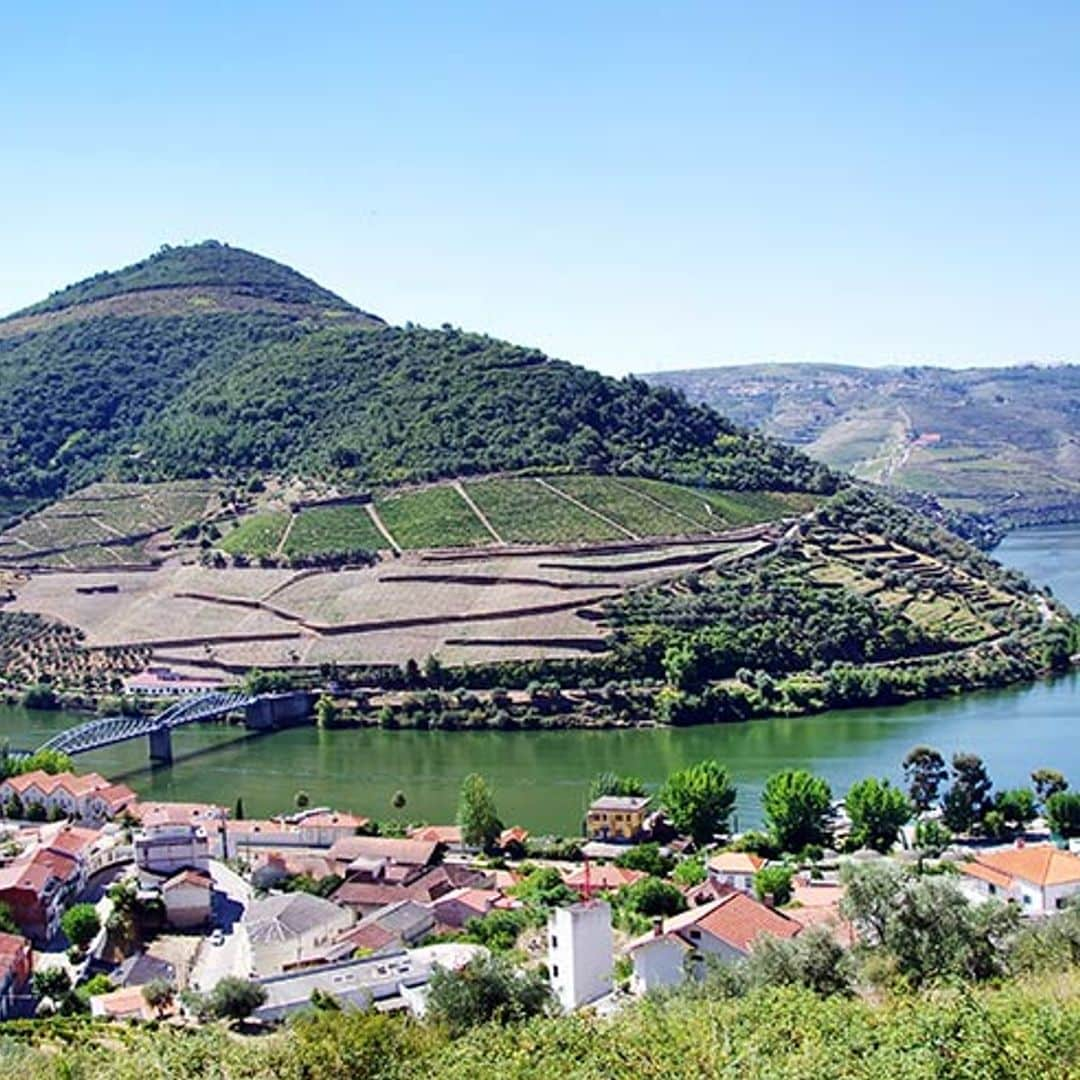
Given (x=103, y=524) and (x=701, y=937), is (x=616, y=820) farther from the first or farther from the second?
(x=103, y=524)

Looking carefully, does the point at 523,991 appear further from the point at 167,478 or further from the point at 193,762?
the point at 167,478

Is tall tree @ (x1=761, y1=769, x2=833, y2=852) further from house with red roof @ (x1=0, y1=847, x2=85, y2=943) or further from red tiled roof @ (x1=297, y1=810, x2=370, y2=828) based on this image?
house with red roof @ (x1=0, y1=847, x2=85, y2=943)

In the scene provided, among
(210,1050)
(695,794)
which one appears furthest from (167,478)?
(210,1050)

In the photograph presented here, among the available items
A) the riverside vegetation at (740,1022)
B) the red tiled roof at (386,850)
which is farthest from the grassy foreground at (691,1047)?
the red tiled roof at (386,850)

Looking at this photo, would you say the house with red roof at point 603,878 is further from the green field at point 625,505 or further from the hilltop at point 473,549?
the green field at point 625,505

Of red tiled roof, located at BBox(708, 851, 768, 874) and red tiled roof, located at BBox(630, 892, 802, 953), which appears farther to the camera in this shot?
red tiled roof, located at BBox(708, 851, 768, 874)

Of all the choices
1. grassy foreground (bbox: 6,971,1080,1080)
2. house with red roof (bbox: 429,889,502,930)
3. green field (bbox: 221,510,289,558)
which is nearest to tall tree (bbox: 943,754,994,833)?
house with red roof (bbox: 429,889,502,930)

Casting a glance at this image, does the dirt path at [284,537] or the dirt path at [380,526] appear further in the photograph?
the dirt path at [284,537]
